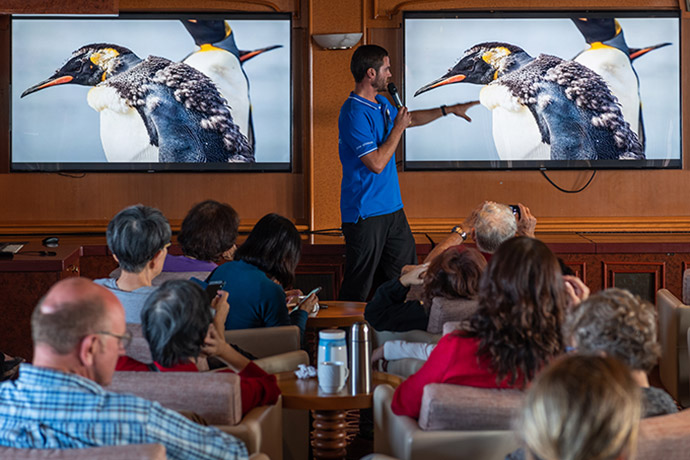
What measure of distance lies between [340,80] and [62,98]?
1.85 metres

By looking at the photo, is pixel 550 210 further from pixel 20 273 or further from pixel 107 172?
pixel 20 273

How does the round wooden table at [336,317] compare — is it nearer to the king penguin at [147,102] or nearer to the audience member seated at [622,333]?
the audience member seated at [622,333]

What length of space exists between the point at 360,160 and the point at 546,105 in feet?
5.47

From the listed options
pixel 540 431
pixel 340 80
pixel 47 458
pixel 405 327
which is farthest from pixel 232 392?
pixel 340 80

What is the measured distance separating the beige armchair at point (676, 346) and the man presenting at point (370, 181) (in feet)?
4.74

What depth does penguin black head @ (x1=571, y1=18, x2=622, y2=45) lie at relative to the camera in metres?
5.71

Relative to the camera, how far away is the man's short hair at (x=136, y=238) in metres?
2.89

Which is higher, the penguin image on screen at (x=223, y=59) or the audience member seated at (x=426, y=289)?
the penguin image on screen at (x=223, y=59)

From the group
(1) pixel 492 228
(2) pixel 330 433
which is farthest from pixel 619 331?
(1) pixel 492 228

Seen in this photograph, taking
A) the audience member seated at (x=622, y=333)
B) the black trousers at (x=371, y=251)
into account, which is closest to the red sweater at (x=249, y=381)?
the audience member seated at (x=622, y=333)

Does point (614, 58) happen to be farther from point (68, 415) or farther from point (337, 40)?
point (68, 415)

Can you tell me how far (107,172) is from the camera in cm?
577

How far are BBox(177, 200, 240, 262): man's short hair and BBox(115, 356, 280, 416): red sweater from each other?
1368mm

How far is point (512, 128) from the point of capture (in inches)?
227
